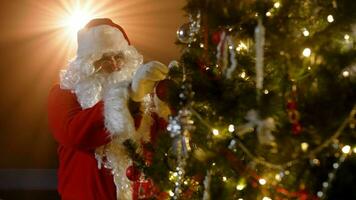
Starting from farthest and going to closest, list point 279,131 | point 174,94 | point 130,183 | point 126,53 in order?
point 126,53
point 130,183
point 174,94
point 279,131

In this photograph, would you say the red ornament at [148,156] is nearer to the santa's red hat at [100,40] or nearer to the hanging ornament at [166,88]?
the hanging ornament at [166,88]

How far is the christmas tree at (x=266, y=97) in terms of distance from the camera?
988 millimetres

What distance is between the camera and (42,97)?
2.92m

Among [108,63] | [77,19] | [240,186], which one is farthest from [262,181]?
[77,19]

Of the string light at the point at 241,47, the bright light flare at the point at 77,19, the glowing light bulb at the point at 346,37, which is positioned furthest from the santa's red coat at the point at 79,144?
the bright light flare at the point at 77,19

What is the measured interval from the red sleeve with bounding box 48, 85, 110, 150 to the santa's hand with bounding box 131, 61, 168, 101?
15 cm

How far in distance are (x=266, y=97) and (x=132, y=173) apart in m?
0.59

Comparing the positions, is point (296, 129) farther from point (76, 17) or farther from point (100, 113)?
point (76, 17)

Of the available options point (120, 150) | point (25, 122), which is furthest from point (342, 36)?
point (25, 122)

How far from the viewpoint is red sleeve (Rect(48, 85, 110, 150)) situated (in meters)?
1.44

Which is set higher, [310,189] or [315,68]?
[315,68]

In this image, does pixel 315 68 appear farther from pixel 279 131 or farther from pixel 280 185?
pixel 280 185

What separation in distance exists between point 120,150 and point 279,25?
0.79 m

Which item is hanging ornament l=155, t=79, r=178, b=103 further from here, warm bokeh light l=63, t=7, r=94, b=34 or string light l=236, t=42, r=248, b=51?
warm bokeh light l=63, t=7, r=94, b=34
